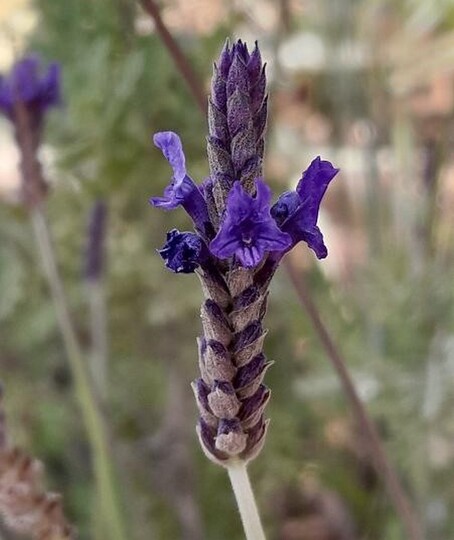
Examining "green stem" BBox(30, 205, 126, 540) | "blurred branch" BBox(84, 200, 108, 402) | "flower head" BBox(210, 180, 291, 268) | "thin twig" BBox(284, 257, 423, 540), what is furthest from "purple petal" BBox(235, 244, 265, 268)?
"blurred branch" BBox(84, 200, 108, 402)

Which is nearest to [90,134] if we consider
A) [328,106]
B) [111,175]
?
[111,175]

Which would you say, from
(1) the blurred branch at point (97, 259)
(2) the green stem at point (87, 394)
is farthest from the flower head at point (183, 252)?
(1) the blurred branch at point (97, 259)

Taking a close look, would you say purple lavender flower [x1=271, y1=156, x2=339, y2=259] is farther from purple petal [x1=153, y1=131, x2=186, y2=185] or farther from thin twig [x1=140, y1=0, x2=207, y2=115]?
thin twig [x1=140, y1=0, x2=207, y2=115]

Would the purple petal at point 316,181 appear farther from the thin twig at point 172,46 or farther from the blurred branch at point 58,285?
the blurred branch at point 58,285

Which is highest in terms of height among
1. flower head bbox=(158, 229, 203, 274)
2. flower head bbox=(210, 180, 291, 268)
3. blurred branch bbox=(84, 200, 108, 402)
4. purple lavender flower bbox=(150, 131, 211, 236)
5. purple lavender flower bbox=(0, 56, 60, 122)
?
purple lavender flower bbox=(0, 56, 60, 122)

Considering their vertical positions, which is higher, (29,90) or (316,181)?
(29,90)

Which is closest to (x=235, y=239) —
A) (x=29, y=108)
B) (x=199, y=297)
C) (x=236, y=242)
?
(x=236, y=242)

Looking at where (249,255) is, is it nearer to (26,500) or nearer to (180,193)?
(180,193)
